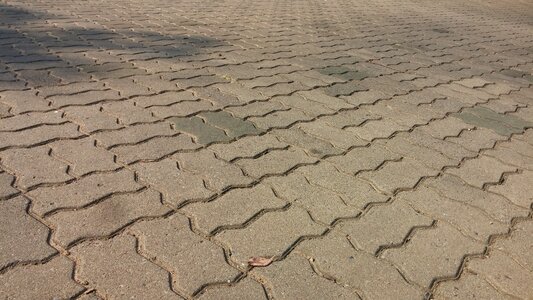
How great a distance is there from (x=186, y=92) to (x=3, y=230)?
2.22 metres

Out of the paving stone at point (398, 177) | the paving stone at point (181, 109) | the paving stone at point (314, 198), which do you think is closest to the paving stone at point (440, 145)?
the paving stone at point (398, 177)

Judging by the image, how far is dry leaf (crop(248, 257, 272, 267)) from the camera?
2.20 metres

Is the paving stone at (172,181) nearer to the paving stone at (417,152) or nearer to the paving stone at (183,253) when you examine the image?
the paving stone at (183,253)

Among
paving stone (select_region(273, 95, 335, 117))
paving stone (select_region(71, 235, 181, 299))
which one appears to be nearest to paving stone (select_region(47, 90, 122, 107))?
paving stone (select_region(273, 95, 335, 117))

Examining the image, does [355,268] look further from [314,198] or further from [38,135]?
[38,135]

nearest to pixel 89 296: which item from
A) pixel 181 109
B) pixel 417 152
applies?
pixel 181 109

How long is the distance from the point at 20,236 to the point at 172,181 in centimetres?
84

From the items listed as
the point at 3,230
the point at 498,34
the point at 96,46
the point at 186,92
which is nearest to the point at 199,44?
the point at 96,46

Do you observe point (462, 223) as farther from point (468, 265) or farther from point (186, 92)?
point (186, 92)

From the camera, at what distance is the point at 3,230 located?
223 centimetres

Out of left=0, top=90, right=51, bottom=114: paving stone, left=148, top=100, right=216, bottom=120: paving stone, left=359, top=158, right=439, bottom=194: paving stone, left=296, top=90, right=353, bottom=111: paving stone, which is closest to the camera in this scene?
left=359, top=158, right=439, bottom=194: paving stone

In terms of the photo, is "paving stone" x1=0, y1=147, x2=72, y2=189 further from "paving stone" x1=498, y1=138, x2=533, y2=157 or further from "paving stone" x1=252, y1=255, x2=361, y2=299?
"paving stone" x1=498, y1=138, x2=533, y2=157

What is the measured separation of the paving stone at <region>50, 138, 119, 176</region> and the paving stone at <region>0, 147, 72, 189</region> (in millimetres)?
54

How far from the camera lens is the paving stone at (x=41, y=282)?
1.90 metres
